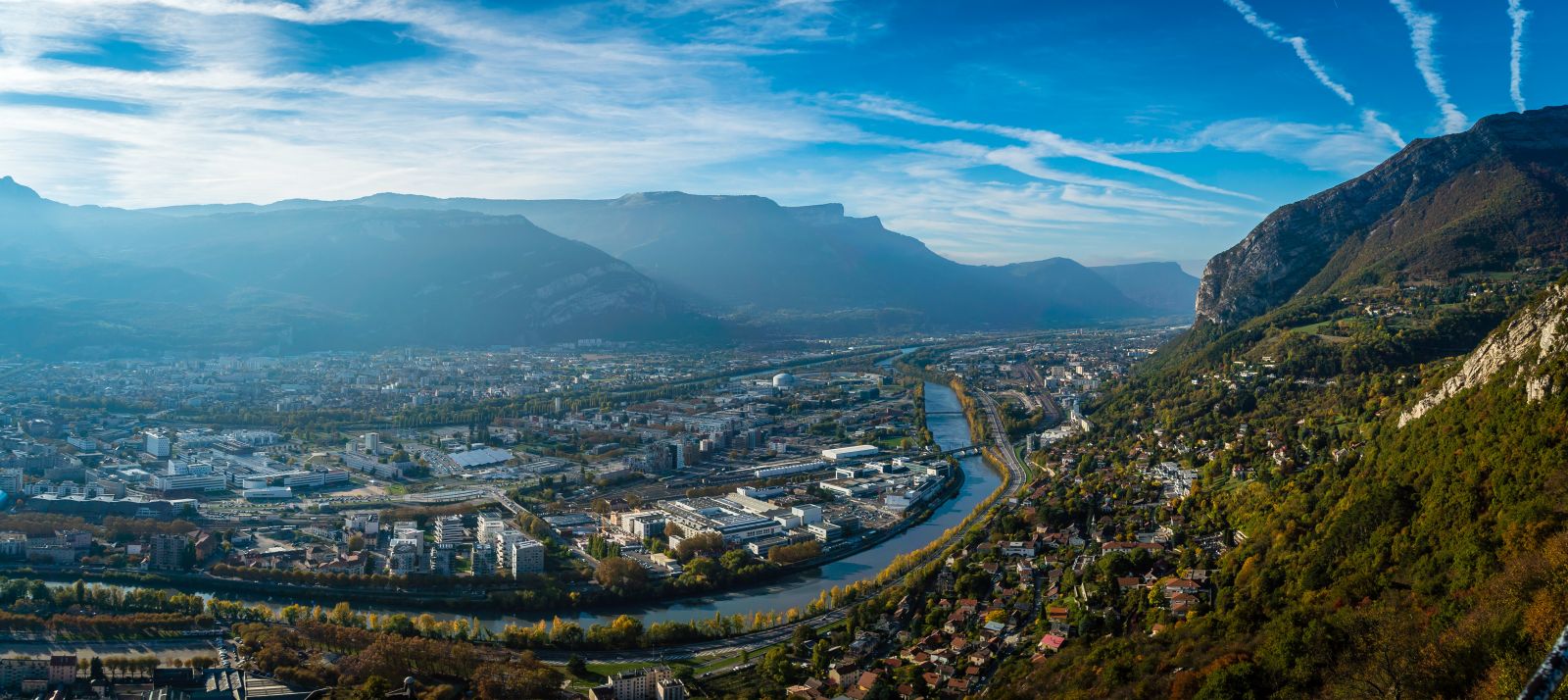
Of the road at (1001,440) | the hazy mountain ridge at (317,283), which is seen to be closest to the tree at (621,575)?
the road at (1001,440)

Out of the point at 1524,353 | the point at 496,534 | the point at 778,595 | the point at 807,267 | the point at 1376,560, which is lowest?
the point at 778,595

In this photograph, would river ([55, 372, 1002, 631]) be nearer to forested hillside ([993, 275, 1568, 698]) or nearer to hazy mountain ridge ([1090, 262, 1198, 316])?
forested hillside ([993, 275, 1568, 698])

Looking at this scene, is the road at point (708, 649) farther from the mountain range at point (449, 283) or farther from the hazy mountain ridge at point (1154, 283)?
the hazy mountain ridge at point (1154, 283)

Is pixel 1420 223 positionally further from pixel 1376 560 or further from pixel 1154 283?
pixel 1154 283

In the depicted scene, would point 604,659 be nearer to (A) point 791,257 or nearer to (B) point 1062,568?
(B) point 1062,568

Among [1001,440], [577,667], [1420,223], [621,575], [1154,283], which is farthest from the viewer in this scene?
[1154,283]

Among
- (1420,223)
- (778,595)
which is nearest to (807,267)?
(1420,223)
